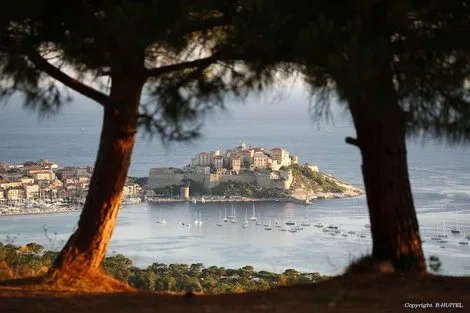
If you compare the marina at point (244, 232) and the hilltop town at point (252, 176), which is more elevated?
the hilltop town at point (252, 176)

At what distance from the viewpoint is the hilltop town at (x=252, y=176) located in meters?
14.6

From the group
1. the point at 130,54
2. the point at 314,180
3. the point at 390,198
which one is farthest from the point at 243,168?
the point at 130,54

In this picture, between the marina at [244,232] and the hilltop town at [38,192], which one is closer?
the marina at [244,232]

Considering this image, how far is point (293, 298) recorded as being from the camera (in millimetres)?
5371

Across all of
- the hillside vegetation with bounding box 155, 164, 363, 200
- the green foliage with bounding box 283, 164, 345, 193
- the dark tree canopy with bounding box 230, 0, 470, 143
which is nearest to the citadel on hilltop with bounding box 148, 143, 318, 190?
the hillside vegetation with bounding box 155, 164, 363, 200

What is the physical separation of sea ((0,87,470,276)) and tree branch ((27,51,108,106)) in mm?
387

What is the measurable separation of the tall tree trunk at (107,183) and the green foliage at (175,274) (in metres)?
0.61

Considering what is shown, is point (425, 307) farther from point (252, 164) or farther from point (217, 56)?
point (252, 164)

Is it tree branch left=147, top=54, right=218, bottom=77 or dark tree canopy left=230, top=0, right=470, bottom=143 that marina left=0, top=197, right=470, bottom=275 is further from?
dark tree canopy left=230, top=0, right=470, bottom=143

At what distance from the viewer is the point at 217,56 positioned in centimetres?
591

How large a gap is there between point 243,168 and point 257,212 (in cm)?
136

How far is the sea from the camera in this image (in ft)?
22.2

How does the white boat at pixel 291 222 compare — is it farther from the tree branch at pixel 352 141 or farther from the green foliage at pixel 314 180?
the tree branch at pixel 352 141

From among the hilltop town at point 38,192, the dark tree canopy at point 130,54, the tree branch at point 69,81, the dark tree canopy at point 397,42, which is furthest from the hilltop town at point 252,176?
the dark tree canopy at point 397,42
